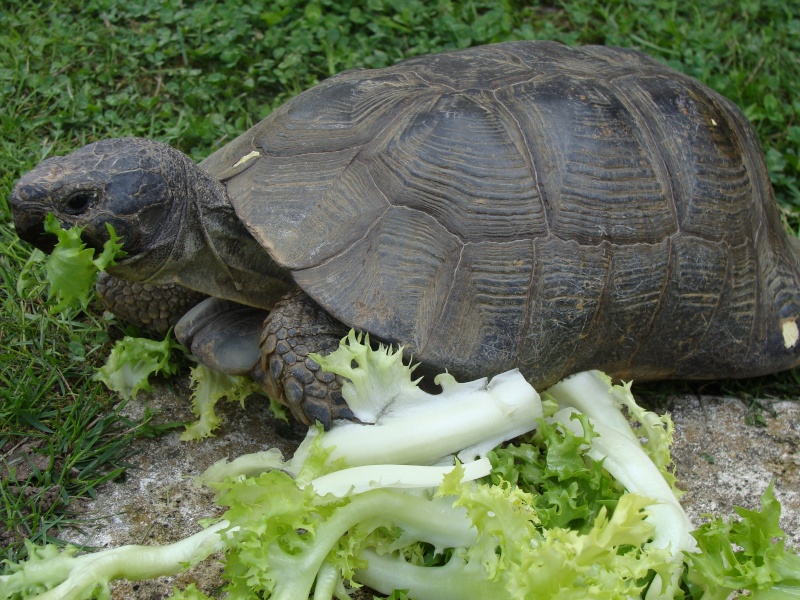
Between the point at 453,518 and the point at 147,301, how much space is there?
4.84ft

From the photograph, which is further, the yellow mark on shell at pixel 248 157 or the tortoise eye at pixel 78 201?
the yellow mark on shell at pixel 248 157

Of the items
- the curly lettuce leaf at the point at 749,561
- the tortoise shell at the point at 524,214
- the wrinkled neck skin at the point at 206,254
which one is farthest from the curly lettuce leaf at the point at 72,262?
the curly lettuce leaf at the point at 749,561

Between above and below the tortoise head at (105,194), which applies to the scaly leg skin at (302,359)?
below

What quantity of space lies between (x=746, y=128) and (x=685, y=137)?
581mm

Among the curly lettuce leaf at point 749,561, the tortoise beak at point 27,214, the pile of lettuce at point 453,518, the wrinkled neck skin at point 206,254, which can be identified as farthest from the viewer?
the wrinkled neck skin at point 206,254

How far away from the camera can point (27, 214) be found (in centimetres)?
261

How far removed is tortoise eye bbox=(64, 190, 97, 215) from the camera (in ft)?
8.63

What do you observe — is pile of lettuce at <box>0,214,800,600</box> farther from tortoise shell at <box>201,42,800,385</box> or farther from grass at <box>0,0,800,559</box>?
grass at <box>0,0,800,559</box>

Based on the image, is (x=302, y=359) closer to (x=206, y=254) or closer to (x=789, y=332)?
(x=206, y=254)

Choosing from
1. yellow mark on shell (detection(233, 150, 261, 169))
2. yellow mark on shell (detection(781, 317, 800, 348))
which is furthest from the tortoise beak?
yellow mark on shell (detection(781, 317, 800, 348))

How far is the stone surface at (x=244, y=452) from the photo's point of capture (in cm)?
265

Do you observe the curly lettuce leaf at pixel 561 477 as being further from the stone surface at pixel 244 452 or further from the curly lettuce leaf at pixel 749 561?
the stone surface at pixel 244 452

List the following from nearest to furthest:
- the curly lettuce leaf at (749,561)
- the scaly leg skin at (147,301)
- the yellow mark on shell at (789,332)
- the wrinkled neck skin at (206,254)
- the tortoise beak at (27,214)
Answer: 1. the curly lettuce leaf at (749,561)
2. the tortoise beak at (27,214)
3. the wrinkled neck skin at (206,254)
4. the scaly leg skin at (147,301)
5. the yellow mark on shell at (789,332)

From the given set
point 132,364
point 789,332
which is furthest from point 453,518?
point 789,332
